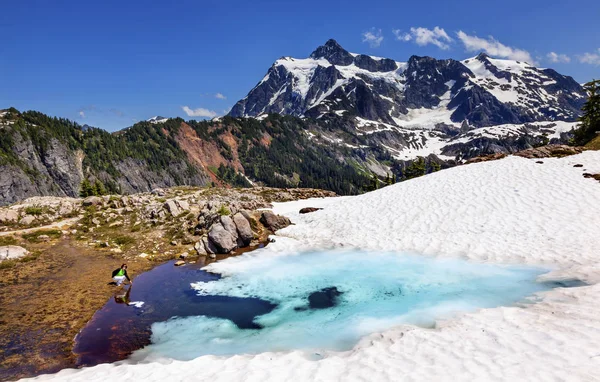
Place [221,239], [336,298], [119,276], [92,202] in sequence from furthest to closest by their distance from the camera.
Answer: [92,202]
[221,239]
[119,276]
[336,298]

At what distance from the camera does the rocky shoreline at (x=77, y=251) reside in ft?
42.6

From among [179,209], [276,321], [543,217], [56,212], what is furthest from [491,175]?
[56,212]

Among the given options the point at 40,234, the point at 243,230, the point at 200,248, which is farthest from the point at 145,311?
the point at 40,234

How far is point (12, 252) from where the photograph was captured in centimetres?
2294

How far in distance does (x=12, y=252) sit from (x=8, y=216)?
1381 centimetres

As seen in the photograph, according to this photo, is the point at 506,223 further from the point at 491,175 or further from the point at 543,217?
the point at 491,175

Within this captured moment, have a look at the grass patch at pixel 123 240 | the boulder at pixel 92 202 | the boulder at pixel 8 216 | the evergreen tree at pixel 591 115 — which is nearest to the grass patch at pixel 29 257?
the grass patch at pixel 123 240

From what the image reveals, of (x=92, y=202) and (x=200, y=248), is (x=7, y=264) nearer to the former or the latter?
(x=200, y=248)

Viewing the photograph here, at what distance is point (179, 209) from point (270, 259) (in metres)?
14.7

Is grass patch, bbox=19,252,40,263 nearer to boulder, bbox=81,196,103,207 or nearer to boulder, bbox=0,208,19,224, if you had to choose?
boulder, bbox=0,208,19,224

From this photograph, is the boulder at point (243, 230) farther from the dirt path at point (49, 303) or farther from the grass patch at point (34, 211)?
the grass patch at point (34, 211)

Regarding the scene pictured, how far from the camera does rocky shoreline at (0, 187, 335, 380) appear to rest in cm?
1299

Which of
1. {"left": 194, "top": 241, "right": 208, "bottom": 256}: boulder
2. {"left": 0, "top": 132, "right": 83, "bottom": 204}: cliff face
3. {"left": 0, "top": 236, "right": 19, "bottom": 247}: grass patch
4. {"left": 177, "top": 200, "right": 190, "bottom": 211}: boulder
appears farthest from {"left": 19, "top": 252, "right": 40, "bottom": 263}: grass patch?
{"left": 0, "top": 132, "right": 83, "bottom": 204}: cliff face

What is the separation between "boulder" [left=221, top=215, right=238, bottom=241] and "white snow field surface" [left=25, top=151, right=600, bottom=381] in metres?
2.83
